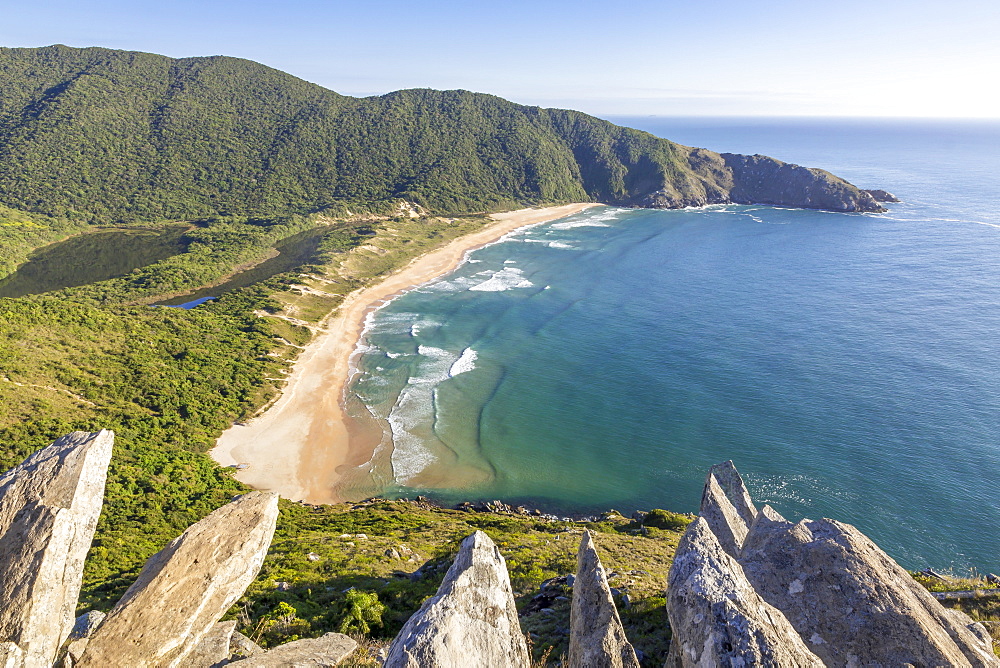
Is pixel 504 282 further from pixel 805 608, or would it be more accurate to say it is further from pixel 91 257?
pixel 91 257

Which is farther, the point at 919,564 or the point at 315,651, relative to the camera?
the point at 919,564

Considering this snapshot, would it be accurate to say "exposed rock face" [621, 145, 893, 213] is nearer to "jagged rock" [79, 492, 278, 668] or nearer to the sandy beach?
the sandy beach

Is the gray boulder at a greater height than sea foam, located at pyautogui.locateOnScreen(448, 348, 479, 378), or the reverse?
the gray boulder

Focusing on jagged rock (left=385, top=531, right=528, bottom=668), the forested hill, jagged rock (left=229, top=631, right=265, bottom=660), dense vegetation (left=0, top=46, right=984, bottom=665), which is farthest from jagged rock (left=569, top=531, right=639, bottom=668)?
the forested hill

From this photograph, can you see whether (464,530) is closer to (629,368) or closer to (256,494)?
(256,494)

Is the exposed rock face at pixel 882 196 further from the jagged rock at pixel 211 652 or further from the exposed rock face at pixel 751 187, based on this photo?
the jagged rock at pixel 211 652

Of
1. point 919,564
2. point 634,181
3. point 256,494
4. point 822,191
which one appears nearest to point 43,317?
point 256,494

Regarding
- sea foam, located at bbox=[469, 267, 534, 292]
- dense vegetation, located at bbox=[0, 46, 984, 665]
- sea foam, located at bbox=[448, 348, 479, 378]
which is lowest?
sea foam, located at bbox=[448, 348, 479, 378]
